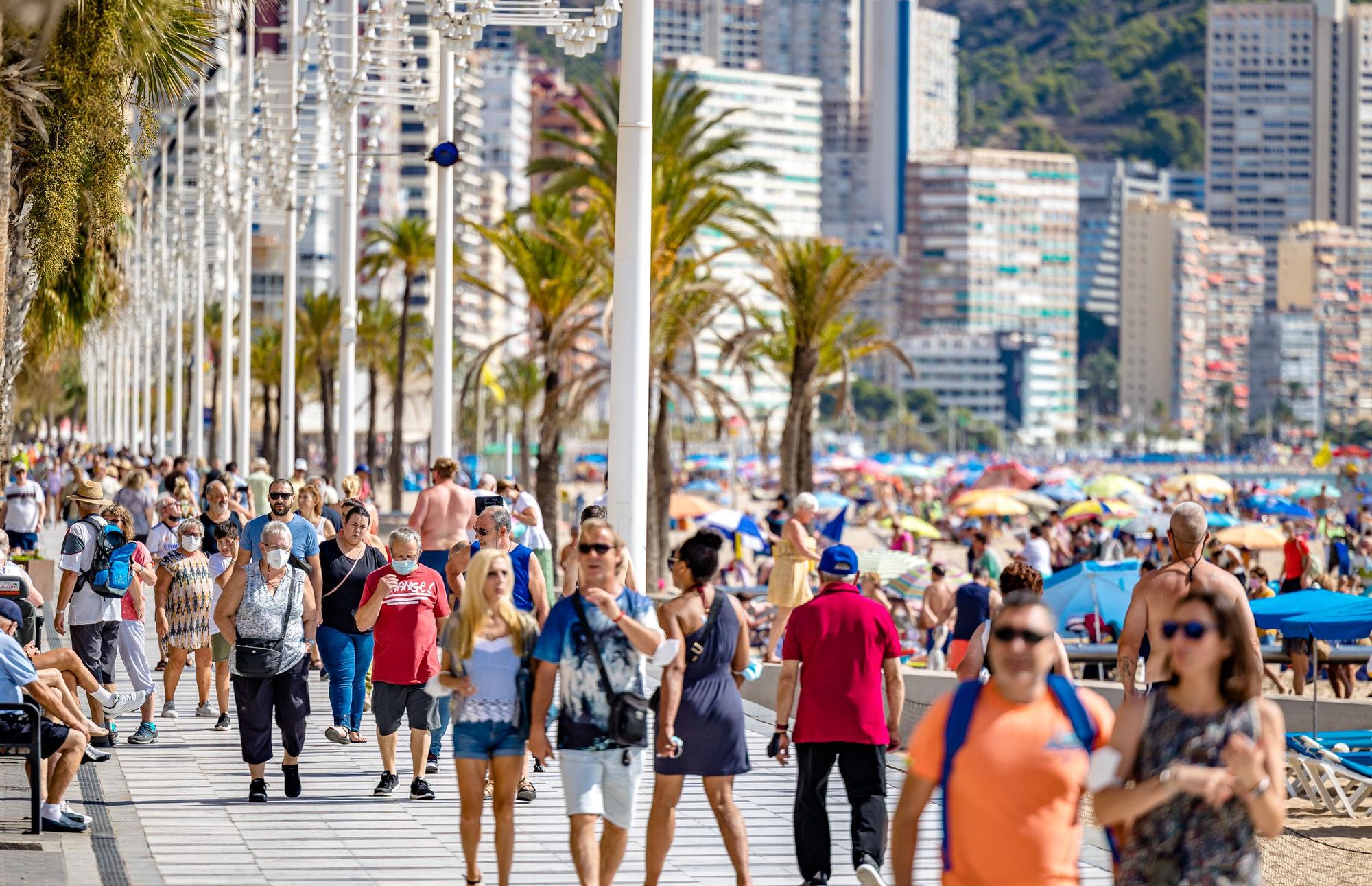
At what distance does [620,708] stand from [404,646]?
3116 millimetres

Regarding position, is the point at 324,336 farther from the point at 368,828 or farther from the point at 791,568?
the point at 368,828

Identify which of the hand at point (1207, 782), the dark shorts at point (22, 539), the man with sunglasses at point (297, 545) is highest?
the man with sunglasses at point (297, 545)

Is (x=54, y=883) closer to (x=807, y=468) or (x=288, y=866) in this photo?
(x=288, y=866)

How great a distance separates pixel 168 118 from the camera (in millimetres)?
57969

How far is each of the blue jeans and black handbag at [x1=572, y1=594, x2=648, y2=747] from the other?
15.1ft

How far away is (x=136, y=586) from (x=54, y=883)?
4875mm

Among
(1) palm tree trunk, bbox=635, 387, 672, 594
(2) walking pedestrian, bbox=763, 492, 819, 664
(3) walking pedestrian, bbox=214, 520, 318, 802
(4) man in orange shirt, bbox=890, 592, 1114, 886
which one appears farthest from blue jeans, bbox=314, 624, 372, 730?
(1) palm tree trunk, bbox=635, 387, 672, 594

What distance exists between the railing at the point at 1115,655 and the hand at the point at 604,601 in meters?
10.7

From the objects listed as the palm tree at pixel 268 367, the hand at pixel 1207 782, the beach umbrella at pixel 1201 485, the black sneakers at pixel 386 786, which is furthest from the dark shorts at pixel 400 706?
the palm tree at pixel 268 367

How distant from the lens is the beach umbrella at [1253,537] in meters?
39.2

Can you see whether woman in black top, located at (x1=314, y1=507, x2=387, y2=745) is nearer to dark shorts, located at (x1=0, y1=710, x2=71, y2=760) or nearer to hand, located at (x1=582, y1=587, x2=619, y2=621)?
dark shorts, located at (x1=0, y1=710, x2=71, y2=760)

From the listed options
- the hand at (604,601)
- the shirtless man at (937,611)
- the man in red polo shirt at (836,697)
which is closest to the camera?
the hand at (604,601)

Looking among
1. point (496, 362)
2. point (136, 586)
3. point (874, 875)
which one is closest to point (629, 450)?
point (136, 586)

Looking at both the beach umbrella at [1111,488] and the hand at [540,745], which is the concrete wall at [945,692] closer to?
the hand at [540,745]
